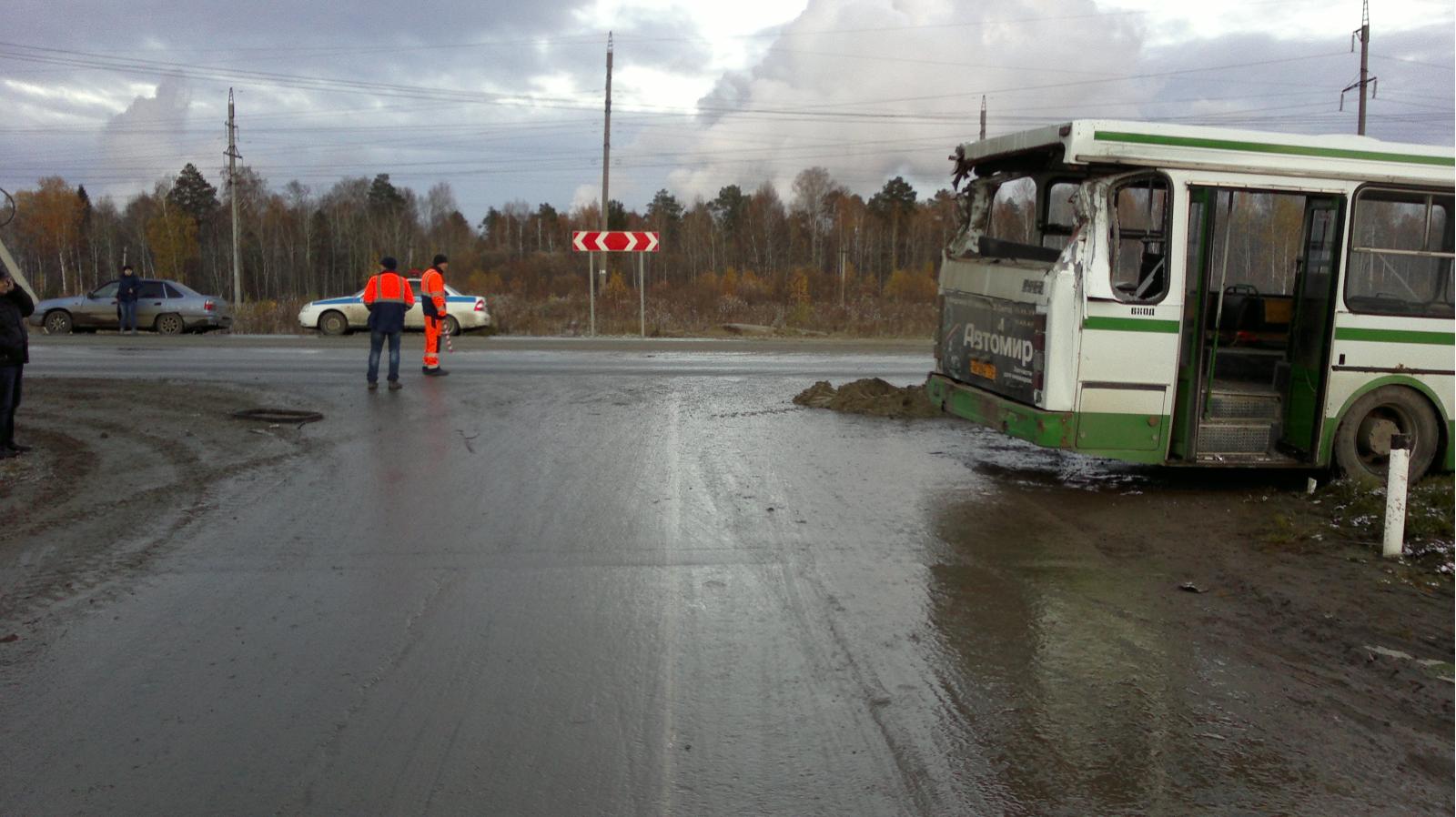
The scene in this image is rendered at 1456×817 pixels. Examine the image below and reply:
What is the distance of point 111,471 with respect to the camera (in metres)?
9.09

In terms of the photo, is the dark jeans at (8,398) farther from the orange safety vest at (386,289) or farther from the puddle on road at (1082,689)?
the puddle on road at (1082,689)

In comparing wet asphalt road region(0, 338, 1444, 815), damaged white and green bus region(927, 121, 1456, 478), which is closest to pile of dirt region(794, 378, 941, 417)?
damaged white and green bus region(927, 121, 1456, 478)

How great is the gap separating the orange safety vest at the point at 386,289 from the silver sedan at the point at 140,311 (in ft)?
52.7

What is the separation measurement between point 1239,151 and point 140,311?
2776 cm

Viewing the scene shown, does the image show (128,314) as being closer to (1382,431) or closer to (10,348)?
(10,348)

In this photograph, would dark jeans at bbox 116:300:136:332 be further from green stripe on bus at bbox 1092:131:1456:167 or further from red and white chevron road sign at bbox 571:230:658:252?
green stripe on bus at bbox 1092:131:1456:167

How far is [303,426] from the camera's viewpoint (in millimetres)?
11430

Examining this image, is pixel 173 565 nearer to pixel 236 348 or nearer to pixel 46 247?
pixel 236 348

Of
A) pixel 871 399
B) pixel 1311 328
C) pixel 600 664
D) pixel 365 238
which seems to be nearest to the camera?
pixel 600 664

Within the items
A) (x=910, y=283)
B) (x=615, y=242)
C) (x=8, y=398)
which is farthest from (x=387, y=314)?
(x=910, y=283)

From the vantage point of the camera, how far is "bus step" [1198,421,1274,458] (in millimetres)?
8750

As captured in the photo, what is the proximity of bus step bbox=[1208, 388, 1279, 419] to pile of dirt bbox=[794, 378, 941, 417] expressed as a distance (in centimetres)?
399

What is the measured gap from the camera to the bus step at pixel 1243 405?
351 inches

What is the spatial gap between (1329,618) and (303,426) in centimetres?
971
